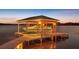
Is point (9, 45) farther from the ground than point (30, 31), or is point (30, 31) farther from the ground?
point (30, 31)

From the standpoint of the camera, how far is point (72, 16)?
1702mm

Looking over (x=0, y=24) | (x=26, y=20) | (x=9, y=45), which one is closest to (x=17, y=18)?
(x=26, y=20)

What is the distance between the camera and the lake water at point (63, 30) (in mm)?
1681

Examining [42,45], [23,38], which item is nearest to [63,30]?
[42,45]

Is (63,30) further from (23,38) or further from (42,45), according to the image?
(23,38)

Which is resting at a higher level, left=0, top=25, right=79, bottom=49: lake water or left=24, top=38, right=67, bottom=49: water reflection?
left=0, top=25, right=79, bottom=49: lake water

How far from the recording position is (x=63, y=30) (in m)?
1.69

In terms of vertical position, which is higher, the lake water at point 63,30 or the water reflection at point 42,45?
the lake water at point 63,30

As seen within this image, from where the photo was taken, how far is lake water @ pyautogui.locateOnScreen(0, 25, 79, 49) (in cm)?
168
